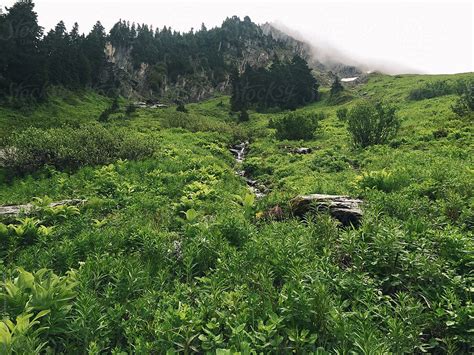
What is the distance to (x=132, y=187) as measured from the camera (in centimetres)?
1453

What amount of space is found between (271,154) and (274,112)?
4064 cm

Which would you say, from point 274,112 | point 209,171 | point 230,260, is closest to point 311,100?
point 274,112

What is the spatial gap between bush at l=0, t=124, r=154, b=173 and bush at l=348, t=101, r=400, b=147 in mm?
15677

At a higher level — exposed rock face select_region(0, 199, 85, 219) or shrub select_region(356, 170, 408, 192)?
shrub select_region(356, 170, 408, 192)

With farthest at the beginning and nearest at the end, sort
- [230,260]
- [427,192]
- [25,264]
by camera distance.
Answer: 1. [427,192]
2. [25,264]
3. [230,260]

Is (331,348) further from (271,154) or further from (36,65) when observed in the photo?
(36,65)

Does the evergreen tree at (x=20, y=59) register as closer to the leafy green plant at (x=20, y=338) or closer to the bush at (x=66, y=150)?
the bush at (x=66, y=150)

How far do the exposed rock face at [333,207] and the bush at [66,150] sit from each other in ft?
41.3

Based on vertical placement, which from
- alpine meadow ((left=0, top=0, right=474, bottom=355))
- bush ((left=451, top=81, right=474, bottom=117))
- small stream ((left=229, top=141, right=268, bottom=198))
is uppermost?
bush ((left=451, top=81, right=474, bottom=117))

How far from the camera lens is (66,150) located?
18469 mm

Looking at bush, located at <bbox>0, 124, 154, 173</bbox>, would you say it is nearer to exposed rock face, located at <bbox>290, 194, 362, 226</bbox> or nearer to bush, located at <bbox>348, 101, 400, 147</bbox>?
exposed rock face, located at <bbox>290, 194, 362, 226</bbox>

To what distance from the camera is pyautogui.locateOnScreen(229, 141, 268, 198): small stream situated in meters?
17.8

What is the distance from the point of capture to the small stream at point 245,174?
1781 centimetres

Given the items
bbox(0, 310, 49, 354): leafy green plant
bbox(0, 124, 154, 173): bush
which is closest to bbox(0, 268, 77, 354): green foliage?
bbox(0, 310, 49, 354): leafy green plant
